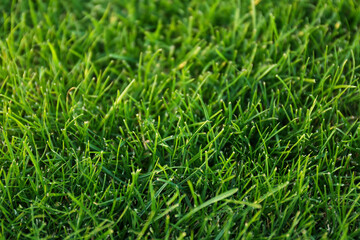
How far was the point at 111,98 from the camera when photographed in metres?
2.36

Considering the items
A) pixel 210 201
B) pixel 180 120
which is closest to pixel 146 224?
pixel 210 201

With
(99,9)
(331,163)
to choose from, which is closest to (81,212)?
(331,163)

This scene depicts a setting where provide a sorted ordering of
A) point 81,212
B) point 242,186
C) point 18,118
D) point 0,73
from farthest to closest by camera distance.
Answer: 1. point 0,73
2. point 18,118
3. point 242,186
4. point 81,212

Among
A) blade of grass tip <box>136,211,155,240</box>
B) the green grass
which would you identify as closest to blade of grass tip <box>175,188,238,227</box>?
the green grass

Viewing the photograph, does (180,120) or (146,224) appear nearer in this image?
(146,224)

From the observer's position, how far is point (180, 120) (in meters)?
2.22

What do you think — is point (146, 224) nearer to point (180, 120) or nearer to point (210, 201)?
point (210, 201)

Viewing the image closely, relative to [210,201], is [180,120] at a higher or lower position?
higher

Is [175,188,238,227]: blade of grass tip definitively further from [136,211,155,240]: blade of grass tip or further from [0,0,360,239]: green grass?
[136,211,155,240]: blade of grass tip

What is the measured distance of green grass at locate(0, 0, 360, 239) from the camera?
6.39 ft

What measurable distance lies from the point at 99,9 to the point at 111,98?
2.97 feet

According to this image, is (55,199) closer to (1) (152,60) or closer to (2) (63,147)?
(2) (63,147)

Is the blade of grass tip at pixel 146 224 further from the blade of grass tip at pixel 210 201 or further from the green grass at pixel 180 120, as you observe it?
the blade of grass tip at pixel 210 201

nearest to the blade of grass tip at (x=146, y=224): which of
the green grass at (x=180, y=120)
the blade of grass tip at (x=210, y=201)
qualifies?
the green grass at (x=180, y=120)
